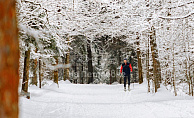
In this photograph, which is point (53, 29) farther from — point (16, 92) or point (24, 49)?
point (16, 92)

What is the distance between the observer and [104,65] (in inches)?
1641

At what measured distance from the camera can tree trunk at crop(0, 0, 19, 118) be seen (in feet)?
4.60

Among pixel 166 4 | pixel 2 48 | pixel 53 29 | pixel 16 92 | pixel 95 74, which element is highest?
pixel 166 4

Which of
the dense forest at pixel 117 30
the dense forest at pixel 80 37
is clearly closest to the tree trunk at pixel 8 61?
the dense forest at pixel 80 37

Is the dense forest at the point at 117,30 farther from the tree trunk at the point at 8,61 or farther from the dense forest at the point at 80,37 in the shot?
the tree trunk at the point at 8,61

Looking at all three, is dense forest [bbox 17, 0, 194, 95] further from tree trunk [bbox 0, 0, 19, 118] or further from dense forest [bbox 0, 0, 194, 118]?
tree trunk [bbox 0, 0, 19, 118]

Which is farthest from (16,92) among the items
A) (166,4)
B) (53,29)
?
(166,4)

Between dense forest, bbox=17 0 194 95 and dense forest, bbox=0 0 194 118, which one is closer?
dense forest, bbox=0 0 194 118

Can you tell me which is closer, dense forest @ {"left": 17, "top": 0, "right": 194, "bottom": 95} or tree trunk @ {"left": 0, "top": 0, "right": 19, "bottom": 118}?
tree trunk @ {"left": 0, "top": 0, "right": 19, "bottom": 118}

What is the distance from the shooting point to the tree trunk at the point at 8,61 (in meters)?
1.40

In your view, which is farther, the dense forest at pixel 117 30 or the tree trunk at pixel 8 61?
the dense forest at pixel 117 30

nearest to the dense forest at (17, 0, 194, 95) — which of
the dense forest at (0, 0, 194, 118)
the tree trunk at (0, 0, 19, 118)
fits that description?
the dense forest at (0, 0, 194, 118)

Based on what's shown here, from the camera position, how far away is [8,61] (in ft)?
4.72

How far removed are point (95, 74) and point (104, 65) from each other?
499cm
